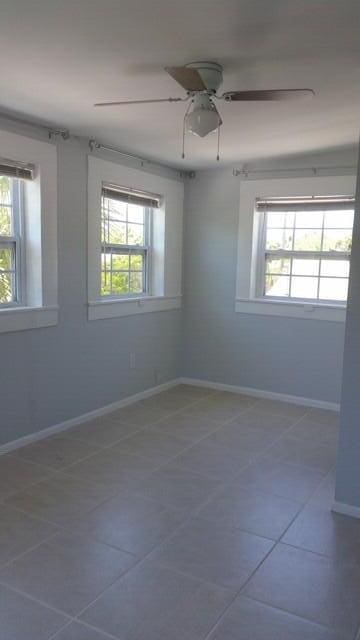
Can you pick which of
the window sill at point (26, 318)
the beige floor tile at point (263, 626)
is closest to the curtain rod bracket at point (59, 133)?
the window sill at point (26, 318)

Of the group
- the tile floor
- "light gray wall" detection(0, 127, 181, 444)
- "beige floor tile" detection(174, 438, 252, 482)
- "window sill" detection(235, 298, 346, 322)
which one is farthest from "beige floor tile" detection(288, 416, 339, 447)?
"light gray wall" detection(0, 127, 181, 444)

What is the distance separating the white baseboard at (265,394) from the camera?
14.8ft

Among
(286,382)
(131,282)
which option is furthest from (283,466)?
(131,282)

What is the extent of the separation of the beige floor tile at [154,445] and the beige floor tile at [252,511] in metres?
0.61

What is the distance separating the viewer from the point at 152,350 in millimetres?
4812

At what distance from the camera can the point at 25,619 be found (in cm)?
186

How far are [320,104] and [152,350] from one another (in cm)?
A: 278

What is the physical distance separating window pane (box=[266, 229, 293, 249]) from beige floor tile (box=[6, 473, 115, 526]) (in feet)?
9.33

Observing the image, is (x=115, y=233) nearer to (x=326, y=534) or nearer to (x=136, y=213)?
(x=136, y=213)

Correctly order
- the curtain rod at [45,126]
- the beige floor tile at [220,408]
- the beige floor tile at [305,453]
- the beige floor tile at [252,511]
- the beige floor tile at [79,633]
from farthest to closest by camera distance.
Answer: the beige floor tile at [220,408] < the beige floor tile at [305,453] < the curtain rod at [45,126] < the beige floor tile at [252,511] < the beige floor tile at [79,633]

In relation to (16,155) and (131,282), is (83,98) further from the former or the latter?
(131,282)

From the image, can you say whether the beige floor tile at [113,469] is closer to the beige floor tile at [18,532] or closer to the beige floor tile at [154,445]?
the beige floor tile at [154,445]

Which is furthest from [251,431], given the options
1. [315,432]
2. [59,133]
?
[59,133]

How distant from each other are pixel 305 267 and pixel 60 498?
9.86 ft
